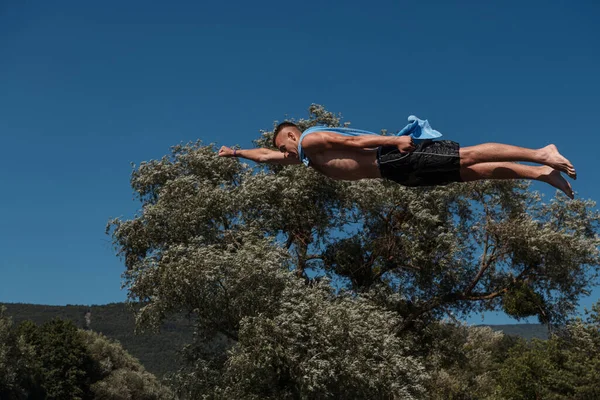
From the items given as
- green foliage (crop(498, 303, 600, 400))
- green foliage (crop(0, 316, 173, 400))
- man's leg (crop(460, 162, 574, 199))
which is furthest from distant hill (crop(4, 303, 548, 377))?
man's leg (crop(460, 162, 574, 199))

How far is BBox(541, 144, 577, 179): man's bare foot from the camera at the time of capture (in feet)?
20.9

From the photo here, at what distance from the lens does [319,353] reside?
54.2 feet

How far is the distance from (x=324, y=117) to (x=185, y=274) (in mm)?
8381

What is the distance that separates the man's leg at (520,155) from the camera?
6.40m

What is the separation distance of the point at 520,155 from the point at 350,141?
66.6 inches

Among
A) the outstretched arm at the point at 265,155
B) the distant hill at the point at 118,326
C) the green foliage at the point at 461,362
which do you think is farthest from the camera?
the distant hill at the point at 118,326

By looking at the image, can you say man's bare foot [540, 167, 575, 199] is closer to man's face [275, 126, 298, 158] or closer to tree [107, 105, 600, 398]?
man's face [275, 126, 298, 158]

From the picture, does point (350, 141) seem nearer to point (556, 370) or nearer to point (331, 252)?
point (331, 252)

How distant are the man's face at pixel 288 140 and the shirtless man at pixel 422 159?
4.4 inches

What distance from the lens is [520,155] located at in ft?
21.3

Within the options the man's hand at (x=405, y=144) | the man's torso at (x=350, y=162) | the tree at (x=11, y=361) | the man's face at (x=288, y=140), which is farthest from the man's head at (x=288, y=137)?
the tree at (x=11, y=361)

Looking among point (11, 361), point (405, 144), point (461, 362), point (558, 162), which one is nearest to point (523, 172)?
point (558, 162)

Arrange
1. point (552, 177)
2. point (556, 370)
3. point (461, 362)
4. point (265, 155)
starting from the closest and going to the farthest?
point (552, 177), point (265, 155), point (461, 362), point (556, 370)

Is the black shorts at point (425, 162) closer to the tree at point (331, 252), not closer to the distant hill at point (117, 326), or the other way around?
the tree at point (331, 252)
